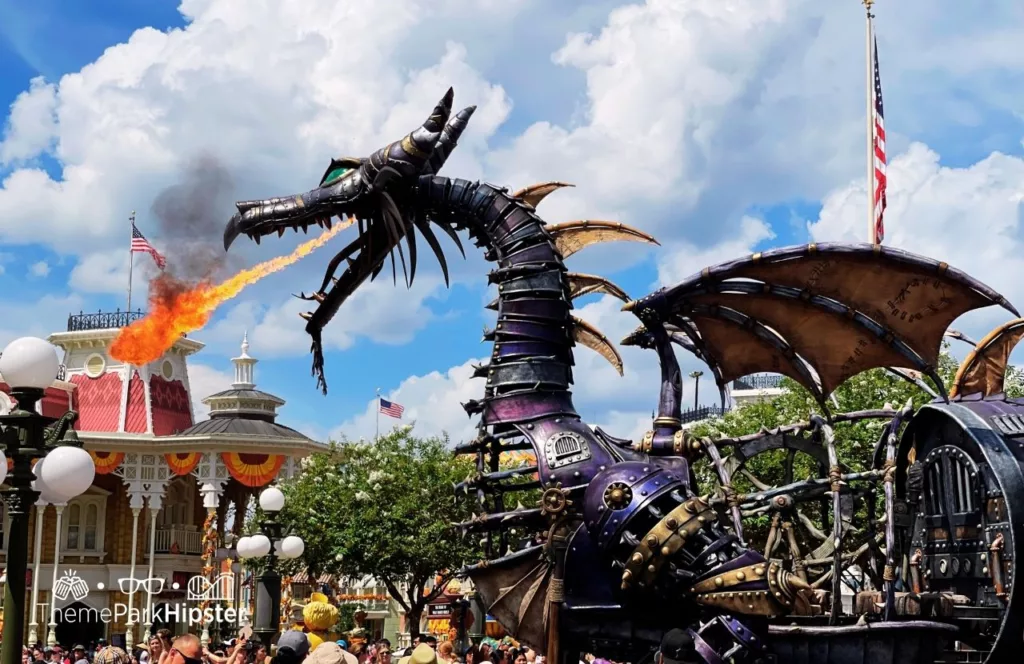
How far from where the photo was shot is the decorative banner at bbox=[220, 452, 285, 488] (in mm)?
36188

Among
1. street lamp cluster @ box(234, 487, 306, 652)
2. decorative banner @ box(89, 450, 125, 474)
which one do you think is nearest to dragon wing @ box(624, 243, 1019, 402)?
street lamp cluster @ box(234, 487, 306, 652)

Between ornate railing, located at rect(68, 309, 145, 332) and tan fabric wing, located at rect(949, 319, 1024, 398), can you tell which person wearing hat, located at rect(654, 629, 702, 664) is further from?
ornate railing, located at rect(68, 309, 145, 332)

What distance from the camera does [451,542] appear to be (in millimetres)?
27391

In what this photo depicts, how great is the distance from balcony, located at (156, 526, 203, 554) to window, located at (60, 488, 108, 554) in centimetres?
191

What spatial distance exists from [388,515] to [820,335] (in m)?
20.1

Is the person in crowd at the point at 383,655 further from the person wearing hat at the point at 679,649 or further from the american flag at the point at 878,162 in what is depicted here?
the american flag at the point at 878,162

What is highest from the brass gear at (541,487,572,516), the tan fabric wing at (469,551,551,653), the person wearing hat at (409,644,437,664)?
the brass gear at (541,487,572,516)

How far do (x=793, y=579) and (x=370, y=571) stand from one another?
22228mm

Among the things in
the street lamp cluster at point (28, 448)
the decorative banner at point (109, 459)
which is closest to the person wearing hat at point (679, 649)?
the street lamp cluster at point (28, 448)

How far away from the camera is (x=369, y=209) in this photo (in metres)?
8.68

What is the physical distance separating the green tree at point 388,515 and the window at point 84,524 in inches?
427

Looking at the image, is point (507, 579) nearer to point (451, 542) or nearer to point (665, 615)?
point (665, 615)

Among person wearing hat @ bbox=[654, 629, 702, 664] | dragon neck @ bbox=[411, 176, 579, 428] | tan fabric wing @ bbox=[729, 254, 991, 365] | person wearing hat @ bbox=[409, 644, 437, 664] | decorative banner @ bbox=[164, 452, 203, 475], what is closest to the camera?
person wearing hat @ bbox=[654, 629, 702, 664]

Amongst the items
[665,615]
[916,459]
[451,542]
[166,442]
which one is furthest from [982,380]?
[166,442]
